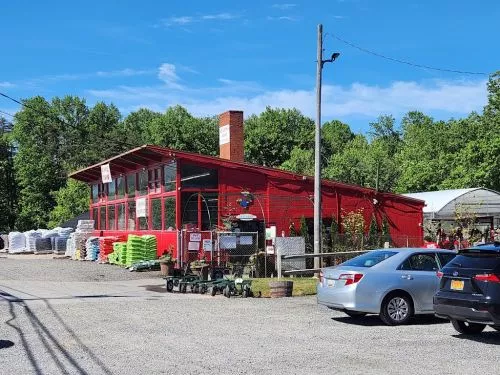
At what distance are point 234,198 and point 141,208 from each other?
644 centimetres

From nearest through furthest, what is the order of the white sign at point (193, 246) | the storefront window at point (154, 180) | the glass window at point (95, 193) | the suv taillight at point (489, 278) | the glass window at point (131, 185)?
the suv taillight at point (489, 278)
the white sign at point (193, 246)
the storefront window at point (154, 180)
the glass window at point (131, 185)
the glass window at point (95, 193)

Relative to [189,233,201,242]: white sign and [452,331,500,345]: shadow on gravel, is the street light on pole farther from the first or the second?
[452,331,500,345]: shadow on gravel

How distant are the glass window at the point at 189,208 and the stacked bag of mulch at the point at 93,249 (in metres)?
7.70

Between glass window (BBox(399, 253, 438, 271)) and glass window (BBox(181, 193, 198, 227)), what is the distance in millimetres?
16822

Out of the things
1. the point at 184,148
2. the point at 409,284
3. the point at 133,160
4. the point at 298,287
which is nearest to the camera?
the point at 409,284

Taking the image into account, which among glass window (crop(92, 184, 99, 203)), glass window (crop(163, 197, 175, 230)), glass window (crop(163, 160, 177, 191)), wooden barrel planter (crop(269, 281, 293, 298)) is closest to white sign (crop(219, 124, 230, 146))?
glass window (crop(163, 160, 177, 191))

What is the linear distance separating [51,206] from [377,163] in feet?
133

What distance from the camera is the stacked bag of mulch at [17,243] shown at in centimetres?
4706

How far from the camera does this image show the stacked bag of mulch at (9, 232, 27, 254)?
4706 cm

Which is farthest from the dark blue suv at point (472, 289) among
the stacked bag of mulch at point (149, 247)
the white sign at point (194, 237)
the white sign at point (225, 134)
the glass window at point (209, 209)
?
the white sign at point (225, 134)

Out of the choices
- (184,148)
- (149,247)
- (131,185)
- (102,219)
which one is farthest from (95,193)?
(184,148)

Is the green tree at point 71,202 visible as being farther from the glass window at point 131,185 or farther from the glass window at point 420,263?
the glass window at point 420,263

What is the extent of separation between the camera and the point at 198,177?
96.0 feet

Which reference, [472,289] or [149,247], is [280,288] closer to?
[472,289]
